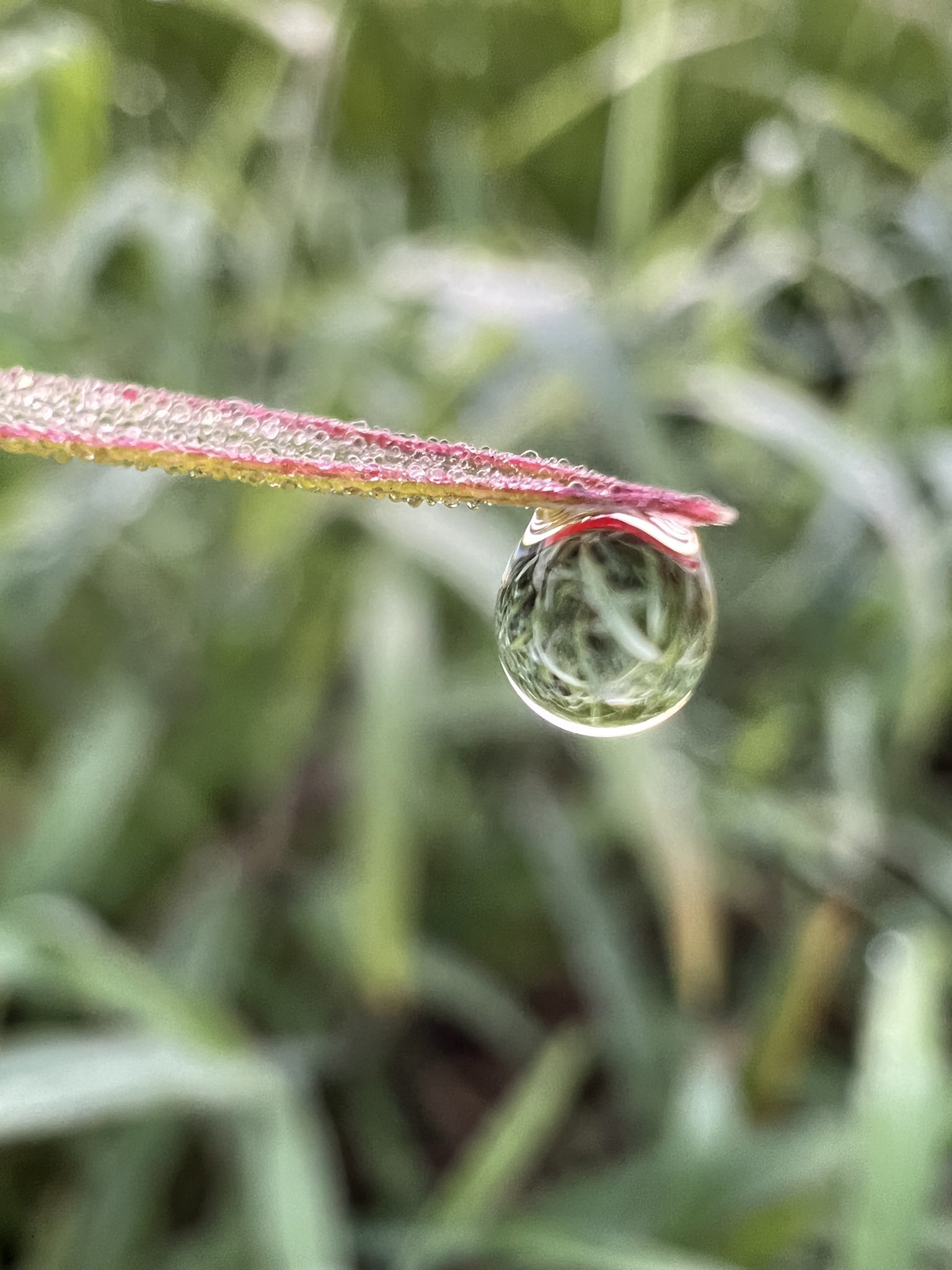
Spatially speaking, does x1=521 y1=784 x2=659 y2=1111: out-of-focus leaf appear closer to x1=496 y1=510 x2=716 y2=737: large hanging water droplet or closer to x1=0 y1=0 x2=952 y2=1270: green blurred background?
x1=0 y1=0 x2=952 y2=1270: green blurred background

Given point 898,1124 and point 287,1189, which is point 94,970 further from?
point 898,1124

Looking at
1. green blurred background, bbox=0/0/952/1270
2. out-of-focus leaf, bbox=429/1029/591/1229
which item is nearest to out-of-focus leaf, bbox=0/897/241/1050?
green blurred background, bbox=0/0/952/1270

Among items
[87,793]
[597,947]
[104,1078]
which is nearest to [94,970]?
[104,1078]

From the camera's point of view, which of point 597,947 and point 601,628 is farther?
point 597,947

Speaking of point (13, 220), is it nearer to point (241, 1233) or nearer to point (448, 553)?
point (448, 553)

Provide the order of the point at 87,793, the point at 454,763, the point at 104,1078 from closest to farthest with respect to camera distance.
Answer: the point at 104,1078 → the point at 87,793 → the point at 454,763

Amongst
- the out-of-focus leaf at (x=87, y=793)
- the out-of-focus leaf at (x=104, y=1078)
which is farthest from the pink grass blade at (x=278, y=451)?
the out-of-focus leaf at (x=87, y=793)

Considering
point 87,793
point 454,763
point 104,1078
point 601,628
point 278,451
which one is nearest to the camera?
point 278,451
